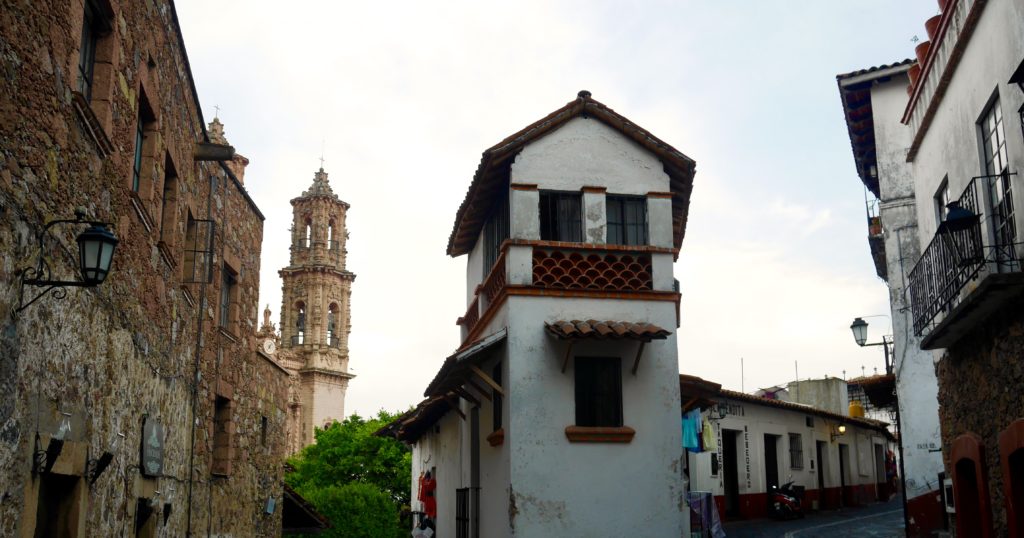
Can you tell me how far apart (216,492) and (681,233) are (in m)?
9.37

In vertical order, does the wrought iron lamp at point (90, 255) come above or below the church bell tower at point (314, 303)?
below

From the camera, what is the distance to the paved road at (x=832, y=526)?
74.0 ft

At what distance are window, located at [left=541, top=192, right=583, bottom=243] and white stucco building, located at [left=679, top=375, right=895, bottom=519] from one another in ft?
32.1

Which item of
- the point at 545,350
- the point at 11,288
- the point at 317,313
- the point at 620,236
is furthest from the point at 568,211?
the point at 317,313

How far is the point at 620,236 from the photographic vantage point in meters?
15.4

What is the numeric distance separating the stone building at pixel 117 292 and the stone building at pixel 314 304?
65399mm

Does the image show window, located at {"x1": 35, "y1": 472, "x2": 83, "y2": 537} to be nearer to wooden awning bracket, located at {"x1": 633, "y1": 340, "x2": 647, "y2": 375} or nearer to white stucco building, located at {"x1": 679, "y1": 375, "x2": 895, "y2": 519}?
wooden awning bracket, located at {"x1": 633, "y1": 340, "x2": 647, "y2": 375}

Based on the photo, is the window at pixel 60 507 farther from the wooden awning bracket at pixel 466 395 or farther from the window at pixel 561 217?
the wooden awning bracket at pixel 466 395

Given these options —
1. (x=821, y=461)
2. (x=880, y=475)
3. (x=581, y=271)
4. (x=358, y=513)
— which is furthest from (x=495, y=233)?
(x=880, y=475)

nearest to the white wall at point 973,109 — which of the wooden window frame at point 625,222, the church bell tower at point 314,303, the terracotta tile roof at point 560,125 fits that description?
the terracotta tile roof at point 560,125

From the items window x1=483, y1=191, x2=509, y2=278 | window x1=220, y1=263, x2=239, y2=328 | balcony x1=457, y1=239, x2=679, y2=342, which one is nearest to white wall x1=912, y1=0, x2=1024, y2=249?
balcony x1=457, y1=239, x2=679, y2=342

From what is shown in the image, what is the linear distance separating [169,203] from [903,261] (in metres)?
15.8

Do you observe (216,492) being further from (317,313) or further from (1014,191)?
Answer: (317,313)

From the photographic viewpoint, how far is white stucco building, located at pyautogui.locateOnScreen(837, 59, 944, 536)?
2061 cm
